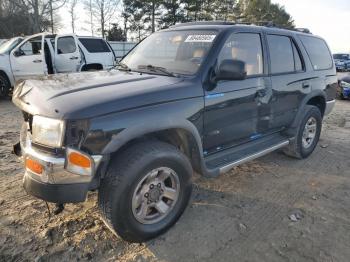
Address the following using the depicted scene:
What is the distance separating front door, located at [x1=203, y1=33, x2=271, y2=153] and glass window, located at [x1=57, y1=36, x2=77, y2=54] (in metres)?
8.03

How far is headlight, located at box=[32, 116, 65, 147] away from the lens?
2506 millimetres

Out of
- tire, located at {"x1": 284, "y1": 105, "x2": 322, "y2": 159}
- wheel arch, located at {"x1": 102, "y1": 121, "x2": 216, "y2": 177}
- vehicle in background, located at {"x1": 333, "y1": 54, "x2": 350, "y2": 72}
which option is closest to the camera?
wheel arch, located at {"x1": 102, "y1": 121, "x2": 216, "y2": 177}

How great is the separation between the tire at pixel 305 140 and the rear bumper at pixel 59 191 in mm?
3456

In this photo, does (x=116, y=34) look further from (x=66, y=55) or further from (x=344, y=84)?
(x=344, y=84)

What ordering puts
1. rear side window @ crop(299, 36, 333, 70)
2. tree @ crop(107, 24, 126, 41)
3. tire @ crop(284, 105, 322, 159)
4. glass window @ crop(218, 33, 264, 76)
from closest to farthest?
glass window @ crop(218, 33, 264, 76), tire @ crop(284, 105, 322, 159), rear side window @ crop(299, 36, 333, 70), tree @ crop(107, 24, 126, 41)

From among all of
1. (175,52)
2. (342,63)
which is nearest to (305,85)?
(175,52)

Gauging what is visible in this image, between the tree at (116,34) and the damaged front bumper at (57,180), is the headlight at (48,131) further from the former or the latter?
the tree at (116,34)

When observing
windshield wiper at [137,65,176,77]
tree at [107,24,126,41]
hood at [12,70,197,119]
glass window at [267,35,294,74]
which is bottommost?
hood at [12,70,197,119]

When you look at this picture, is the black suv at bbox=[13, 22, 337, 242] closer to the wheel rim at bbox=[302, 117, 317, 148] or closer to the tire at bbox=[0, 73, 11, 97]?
the wheel rim at bbox=[302, 117, 317, 148]

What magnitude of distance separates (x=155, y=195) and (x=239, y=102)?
4.71ft

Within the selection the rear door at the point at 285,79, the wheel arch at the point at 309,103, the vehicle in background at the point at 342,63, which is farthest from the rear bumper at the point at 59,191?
the vehicle in background at the point at 342,63

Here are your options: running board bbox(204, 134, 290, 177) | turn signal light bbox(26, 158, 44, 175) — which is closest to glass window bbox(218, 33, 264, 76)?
running board bbox(204, 134, 290, 177)

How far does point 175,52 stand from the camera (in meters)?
3.75

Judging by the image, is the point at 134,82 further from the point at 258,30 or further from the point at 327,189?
the point at 327,189
